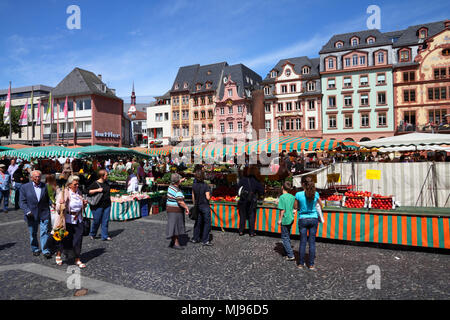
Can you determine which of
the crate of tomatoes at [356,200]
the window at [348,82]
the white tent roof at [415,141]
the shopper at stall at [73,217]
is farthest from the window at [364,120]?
the shopper at stall at [73,217]

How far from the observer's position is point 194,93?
5644 centimetres

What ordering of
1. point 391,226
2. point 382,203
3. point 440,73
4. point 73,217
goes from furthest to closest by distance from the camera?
point 440,73 < point 382,203 < point 391,226 < point 73,217

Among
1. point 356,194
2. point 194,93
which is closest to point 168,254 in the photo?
point 356,194

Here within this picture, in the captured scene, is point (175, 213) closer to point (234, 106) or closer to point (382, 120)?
point (382, 120)

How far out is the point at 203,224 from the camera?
8320mm

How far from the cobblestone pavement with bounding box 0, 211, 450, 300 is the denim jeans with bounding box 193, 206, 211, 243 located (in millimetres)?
338

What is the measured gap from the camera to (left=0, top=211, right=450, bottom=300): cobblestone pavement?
489 cm

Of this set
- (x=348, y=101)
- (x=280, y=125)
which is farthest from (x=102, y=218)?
(x=280, y=125)

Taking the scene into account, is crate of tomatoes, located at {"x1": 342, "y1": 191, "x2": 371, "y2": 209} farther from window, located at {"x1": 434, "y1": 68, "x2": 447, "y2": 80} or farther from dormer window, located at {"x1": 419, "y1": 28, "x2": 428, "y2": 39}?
dormer window, located at {"x1": 419, "y1": 28, "x2": 428, "y2": 39}

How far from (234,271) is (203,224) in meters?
2.59

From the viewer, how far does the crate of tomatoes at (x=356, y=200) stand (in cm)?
783
